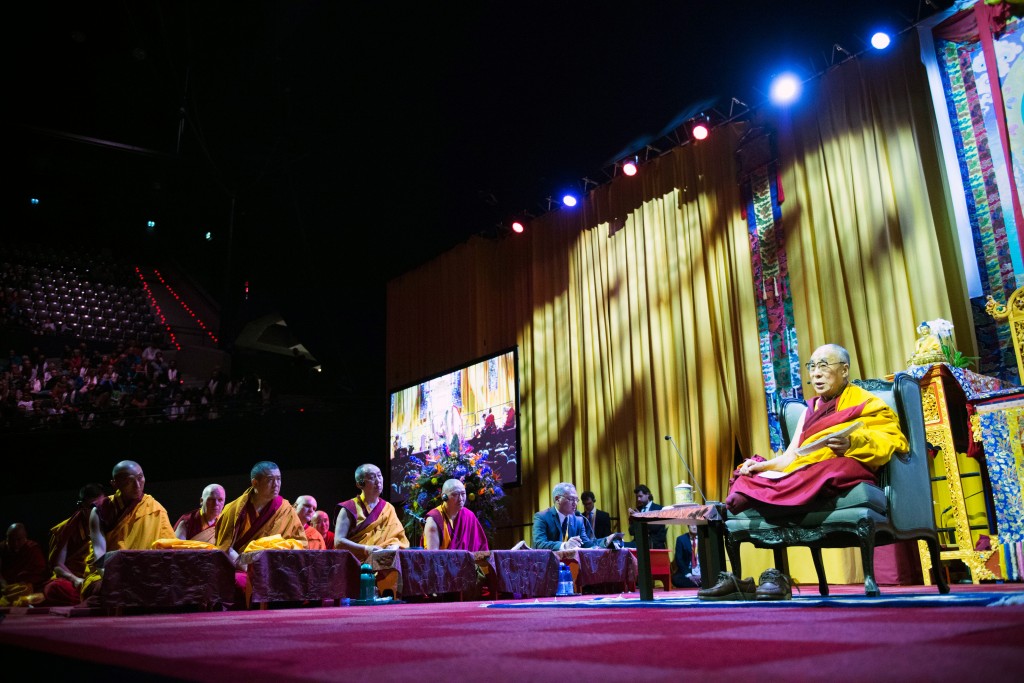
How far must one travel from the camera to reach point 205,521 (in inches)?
Answer: 243

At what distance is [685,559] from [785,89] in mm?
4384

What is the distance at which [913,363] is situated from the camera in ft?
17.2

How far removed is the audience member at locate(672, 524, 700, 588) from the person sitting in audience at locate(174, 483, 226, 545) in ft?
13.0

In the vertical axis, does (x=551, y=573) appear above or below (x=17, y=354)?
below

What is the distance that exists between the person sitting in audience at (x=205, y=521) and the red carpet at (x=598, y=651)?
423 cm

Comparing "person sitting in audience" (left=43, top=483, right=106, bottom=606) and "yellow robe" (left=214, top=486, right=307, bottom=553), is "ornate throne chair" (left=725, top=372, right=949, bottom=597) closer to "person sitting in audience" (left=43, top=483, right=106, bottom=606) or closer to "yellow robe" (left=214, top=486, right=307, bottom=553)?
"yellow robe" (left=214, top=486, right=307, bottom=553)

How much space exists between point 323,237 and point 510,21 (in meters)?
5.24

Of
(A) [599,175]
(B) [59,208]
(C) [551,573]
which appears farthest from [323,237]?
(B) [59,208]

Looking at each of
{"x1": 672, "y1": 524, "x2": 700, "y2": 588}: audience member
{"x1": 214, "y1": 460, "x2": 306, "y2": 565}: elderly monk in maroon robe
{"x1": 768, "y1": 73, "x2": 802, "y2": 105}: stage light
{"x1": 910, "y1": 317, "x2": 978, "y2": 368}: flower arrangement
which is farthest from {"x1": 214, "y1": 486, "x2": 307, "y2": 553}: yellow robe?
{"x1": 768, "y1": 73, "x2": 802, "y2": 105}: stage light

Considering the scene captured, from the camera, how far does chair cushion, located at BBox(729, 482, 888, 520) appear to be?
293 centimetres

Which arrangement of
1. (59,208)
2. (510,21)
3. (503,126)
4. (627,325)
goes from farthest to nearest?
(59,208) → (627,325) → (503,126) → (510,21)

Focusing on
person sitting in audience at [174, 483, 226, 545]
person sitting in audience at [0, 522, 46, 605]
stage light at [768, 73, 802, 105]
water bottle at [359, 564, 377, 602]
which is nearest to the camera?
water bottle at [359, 564, 377, 602]

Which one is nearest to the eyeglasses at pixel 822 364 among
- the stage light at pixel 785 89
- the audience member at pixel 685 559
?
the audience member at pixel 685 559

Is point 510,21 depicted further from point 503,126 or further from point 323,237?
point 323,237
